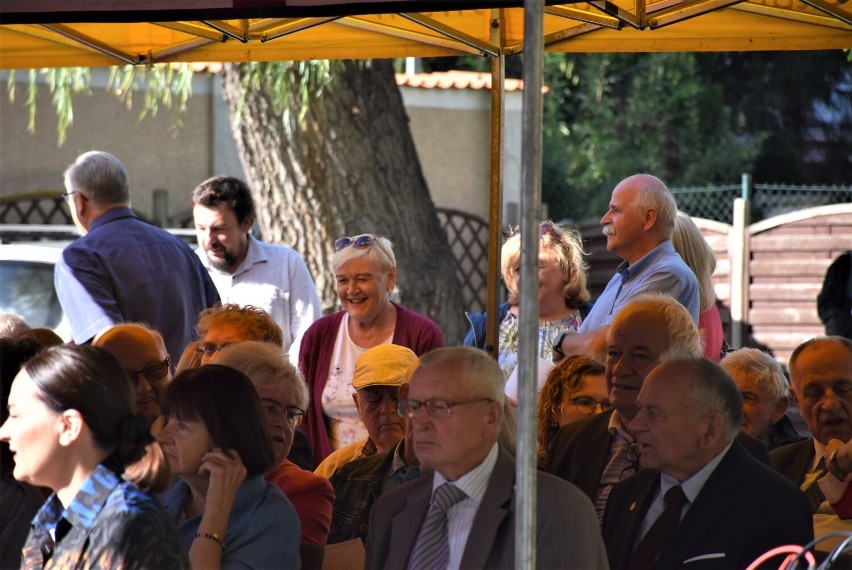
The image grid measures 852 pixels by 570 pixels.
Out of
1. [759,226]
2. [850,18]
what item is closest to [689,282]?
[850,18]

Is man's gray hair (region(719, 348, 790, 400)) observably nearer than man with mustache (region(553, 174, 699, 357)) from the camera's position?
Yes

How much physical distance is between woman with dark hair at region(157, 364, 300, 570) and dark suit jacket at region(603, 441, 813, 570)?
2.91 feet

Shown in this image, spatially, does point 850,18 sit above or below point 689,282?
above

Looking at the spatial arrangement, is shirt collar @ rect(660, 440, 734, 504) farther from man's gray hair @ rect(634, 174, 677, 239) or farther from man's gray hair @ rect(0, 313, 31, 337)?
man's gray hair @ rect(0, 313, 31, 337)

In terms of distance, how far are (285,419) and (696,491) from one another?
3.62 feet

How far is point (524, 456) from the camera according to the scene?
96.1 inches

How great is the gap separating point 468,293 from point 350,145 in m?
5.07

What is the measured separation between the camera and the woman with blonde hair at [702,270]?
4875mm

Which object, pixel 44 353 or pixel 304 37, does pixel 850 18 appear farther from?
pixel 44 353

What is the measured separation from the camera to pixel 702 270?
16.3 feet

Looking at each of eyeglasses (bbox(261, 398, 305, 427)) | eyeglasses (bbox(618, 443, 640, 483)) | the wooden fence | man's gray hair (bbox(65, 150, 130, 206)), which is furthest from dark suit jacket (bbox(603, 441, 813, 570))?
the wooden fence

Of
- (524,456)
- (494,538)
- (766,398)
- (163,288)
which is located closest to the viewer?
Answer: (524,456)

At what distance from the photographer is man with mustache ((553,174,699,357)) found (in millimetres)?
4426

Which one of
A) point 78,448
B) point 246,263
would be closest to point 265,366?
point 78,448
